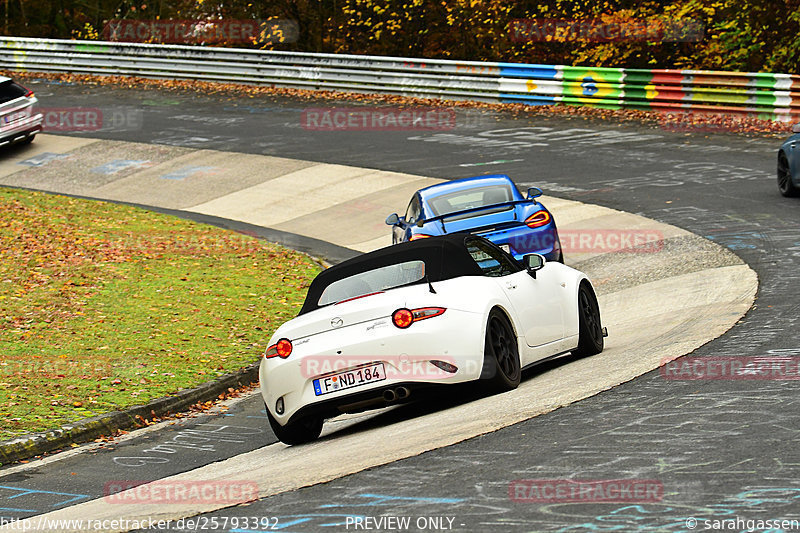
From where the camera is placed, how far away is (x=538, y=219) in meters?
14.3

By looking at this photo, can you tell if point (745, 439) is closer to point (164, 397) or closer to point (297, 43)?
point (164, 397)

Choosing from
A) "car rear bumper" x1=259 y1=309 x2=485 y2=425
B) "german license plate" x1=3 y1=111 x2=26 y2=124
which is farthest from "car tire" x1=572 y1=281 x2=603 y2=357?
"german license plate" x1=3 y1=111 x2=26 y2=124

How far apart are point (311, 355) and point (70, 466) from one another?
2110 millimetres

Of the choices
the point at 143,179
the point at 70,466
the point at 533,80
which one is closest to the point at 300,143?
the point at 143,179

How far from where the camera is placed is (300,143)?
27.1 m

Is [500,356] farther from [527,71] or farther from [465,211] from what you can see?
[527,71]

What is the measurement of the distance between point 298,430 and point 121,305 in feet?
21.6

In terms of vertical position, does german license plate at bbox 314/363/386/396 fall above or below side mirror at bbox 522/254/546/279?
below

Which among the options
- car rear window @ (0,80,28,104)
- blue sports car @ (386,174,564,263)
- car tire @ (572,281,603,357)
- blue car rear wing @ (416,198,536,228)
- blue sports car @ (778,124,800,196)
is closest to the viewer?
car tire @ (572,281,603,357)

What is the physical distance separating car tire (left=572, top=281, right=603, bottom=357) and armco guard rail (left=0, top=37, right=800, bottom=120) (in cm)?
1635

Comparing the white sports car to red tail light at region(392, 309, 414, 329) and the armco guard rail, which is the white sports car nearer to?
red tail light at region(392, 309, 414, 329)

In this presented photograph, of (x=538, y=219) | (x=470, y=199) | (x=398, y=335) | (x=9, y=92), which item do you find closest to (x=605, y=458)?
(x=398, y=335)

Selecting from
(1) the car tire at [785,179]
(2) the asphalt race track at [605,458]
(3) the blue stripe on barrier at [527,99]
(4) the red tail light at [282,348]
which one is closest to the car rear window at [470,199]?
(2) the asphalt race track at [605,458]

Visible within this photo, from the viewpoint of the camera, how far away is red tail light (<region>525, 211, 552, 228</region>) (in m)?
14.2
